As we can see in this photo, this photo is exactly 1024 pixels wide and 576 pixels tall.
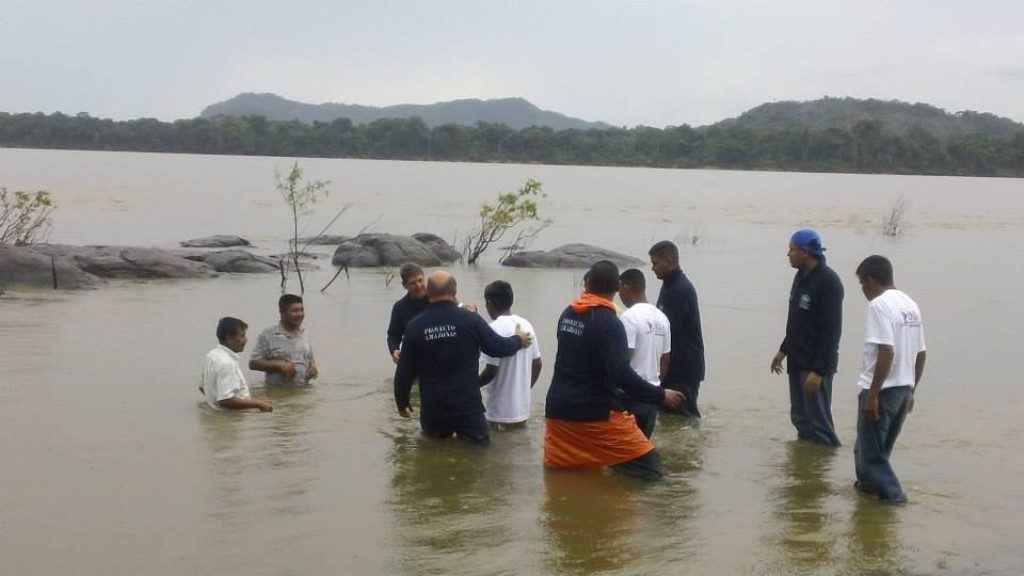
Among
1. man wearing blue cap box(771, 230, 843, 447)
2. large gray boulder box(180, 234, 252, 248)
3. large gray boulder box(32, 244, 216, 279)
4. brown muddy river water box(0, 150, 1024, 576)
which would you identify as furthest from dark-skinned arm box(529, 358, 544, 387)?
large gray boulder box(180, 234, 252, 248)

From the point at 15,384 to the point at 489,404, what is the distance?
4638 millimetres

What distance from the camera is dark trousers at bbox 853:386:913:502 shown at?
720cm

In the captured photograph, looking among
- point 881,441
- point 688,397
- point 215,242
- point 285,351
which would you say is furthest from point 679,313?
point 215,242

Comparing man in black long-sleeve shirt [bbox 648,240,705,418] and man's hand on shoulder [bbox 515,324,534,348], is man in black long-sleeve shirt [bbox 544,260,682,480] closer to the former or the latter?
man's hand on shoulder [bbox 515,324,534,348]

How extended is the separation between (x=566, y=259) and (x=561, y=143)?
7967 cm

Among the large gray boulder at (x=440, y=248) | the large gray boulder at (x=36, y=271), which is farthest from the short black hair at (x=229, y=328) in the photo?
the large gray boulder at (x=440, y=248)

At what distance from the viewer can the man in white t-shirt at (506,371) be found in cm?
868

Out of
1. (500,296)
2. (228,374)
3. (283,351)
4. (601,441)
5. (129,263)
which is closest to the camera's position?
(601,441)

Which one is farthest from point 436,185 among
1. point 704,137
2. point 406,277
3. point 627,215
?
point 406,277

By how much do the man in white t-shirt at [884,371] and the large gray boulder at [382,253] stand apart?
17.8 metres

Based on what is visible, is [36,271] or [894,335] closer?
[894,335]

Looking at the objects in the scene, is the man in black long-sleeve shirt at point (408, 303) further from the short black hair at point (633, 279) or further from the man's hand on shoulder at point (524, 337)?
the short black hair at point (633, 279)

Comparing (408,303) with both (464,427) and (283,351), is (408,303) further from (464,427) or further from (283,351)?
(464,427)

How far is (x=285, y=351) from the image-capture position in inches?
408
